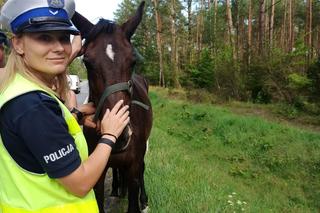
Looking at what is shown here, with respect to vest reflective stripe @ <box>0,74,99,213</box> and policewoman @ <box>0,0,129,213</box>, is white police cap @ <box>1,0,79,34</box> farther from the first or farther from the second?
vest reflective stripe @ <box>0,74,99,213</box>

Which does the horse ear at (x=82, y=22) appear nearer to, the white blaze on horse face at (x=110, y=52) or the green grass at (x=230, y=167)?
the white blaze on horse face at (x=110, y=52)

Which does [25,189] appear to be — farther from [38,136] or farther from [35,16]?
[35,16]

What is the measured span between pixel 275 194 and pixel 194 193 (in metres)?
3.12

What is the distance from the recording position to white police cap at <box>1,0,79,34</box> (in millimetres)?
1759

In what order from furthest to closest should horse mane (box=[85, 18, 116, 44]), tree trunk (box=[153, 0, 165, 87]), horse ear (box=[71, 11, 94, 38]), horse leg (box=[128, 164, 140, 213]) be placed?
tree trunk (box=[153, 0, 165, 87])
horse leg (box=[128, 164, 140, 213])
horse ear (box=[71, 11, 94, 38])
horse mane (box=[85, 18, 116, 44])

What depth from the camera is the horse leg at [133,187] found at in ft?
13.7

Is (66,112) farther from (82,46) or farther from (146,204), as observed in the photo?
(146,204)

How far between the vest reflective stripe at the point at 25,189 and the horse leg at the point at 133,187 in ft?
7.84

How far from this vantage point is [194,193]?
5.18 metres

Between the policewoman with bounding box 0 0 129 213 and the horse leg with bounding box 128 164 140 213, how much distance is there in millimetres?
2307

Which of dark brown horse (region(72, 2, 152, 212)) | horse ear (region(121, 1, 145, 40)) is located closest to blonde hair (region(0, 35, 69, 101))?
dark brown horse (region(72, 2, 152, 212))

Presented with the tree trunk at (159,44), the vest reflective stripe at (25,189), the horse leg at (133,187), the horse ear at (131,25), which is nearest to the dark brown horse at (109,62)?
the horse ear at (131,25)

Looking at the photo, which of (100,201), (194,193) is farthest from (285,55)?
(100,201)

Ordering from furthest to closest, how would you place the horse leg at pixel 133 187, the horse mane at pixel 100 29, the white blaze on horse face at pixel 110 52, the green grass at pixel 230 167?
the green grass at pixel 230 167 < the horse leg at pixel 133 187 < the horse mane at pixel 100 29 < the white blaze on horse face at pixel 110 52
